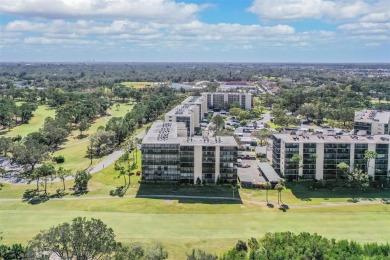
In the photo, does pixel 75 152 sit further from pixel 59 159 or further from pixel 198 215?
pixel 198 215

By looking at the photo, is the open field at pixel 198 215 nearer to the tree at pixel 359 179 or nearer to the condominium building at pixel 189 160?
the tree at pixel 359 179

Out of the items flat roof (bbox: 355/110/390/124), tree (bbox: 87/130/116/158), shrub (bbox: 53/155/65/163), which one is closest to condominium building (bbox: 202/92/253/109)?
flat roof (bbox: 355/110/390/124)

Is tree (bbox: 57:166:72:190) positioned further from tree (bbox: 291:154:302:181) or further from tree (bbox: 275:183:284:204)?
tree (bbox: 291:154:302:181)

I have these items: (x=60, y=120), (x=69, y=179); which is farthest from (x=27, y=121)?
(x=69, y=179)

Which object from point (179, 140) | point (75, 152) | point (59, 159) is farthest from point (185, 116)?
point (59, 159)

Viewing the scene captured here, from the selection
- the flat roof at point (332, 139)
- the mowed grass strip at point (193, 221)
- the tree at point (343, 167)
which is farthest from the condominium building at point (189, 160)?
the tree at point (343, 167)

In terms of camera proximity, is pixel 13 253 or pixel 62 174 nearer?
pixel 13 253

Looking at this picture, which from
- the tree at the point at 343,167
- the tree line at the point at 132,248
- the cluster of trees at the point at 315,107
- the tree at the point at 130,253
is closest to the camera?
the tree line at the point at 132,248
